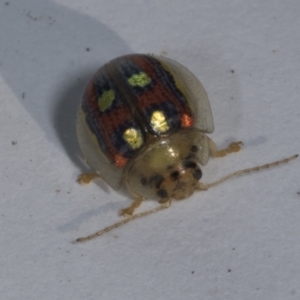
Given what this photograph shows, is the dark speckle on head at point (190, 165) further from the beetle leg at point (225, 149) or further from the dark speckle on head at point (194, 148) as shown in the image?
the beetle leg at point (225, 149)

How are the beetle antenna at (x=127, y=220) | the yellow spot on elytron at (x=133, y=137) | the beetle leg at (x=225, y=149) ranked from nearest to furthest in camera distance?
1. the yellow spot on elytron at (x=133, y=137)
2. the beetle antenna at (x=127, y=220)
3. the beetle leg at (x=225, y=149)

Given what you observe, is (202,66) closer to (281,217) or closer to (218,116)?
(218,116)

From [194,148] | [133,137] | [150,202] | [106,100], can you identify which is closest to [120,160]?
[133,137]

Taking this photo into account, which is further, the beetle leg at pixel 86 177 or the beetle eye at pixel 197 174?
the beetle leg at pixel 86 177

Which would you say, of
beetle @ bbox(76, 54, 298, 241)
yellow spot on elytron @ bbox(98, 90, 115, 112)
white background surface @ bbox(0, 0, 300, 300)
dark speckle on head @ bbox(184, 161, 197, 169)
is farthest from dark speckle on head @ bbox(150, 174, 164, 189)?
yellow spot on elytron @ bbox(98, 90, 115, 112)

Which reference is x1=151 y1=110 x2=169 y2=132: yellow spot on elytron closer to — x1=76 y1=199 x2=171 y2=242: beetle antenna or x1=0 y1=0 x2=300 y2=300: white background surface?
x1=76 y1=199 x2=171 y2=242: beetle antenna

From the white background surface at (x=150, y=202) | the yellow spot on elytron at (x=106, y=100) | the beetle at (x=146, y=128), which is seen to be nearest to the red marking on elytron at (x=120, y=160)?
the beetle at (x=146, y=128)
